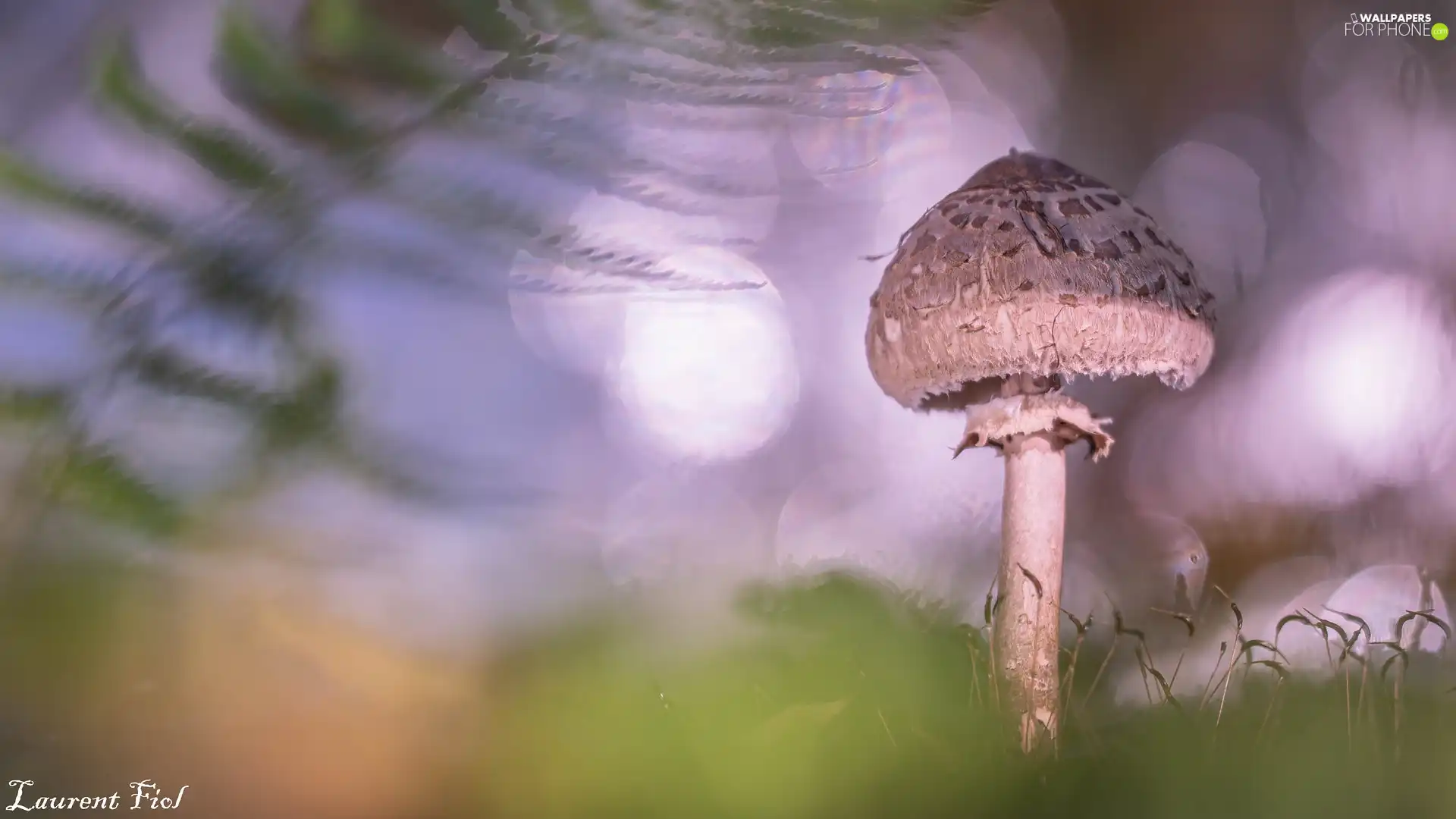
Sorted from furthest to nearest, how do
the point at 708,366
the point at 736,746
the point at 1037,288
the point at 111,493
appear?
the point at 708,366, the point at 1037,288, the point at 736,746, the point at 111,493

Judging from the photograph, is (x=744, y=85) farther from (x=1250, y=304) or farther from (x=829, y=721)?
(x=1250, y=304)

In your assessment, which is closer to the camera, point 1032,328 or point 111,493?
point 111,493

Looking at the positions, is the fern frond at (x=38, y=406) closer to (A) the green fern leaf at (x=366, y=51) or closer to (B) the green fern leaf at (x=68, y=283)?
(B) the green fern leaf at (x=68, y=283)

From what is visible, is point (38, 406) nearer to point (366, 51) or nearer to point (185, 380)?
point (185, 380)

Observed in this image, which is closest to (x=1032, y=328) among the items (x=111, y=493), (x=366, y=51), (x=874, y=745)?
(x=874, y=745)

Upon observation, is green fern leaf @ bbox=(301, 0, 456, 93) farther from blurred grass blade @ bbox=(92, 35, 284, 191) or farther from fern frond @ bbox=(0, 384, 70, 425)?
fern frond @ bbox=(0, 384, 70, 425)

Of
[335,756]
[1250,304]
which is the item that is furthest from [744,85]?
[1250,304]

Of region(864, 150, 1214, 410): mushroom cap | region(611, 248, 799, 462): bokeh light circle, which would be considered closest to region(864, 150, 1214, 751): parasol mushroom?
region(864, 150, 1214, 410): mushroom cap
